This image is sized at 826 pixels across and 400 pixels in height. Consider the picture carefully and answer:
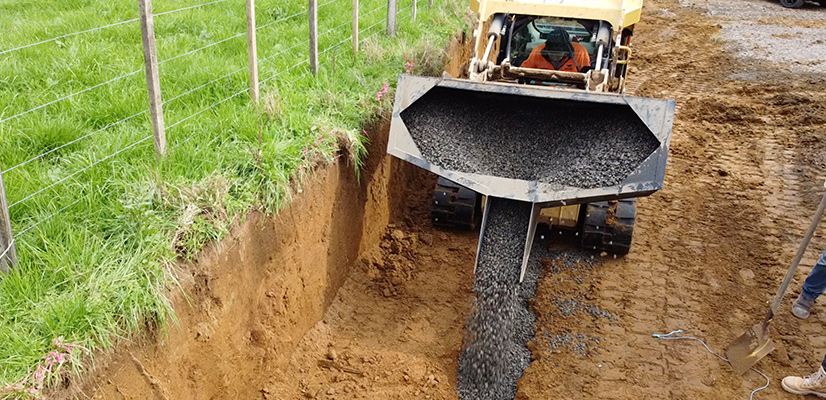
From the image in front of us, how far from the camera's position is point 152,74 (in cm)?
392

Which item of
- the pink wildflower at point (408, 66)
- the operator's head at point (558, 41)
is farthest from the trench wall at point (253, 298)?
the operator's head at point (558, 41)

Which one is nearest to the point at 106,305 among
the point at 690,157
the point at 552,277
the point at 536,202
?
the point at 536,202

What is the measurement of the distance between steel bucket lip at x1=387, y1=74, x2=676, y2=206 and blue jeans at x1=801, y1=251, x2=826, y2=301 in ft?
6.07

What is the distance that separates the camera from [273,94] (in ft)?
17.4

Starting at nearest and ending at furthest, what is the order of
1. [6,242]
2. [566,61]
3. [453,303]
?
[6,242] < [453,303] < [566,61]

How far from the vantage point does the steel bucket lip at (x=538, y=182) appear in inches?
178

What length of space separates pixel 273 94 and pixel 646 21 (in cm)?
1401

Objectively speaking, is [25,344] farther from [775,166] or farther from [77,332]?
[775,166]

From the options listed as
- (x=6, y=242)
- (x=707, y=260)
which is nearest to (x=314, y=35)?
(x=6, y=242)

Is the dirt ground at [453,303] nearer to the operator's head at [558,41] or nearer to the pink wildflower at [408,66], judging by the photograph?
the pink wildflower at [408,66]

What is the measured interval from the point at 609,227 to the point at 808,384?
210 centimetres

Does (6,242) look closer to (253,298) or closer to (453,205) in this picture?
(253,298)

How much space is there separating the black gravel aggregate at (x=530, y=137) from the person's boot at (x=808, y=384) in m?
1.94

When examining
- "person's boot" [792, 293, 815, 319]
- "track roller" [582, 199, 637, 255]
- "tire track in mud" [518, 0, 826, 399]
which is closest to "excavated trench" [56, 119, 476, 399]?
"tire track in mud" [518, 0, 826, 399]
